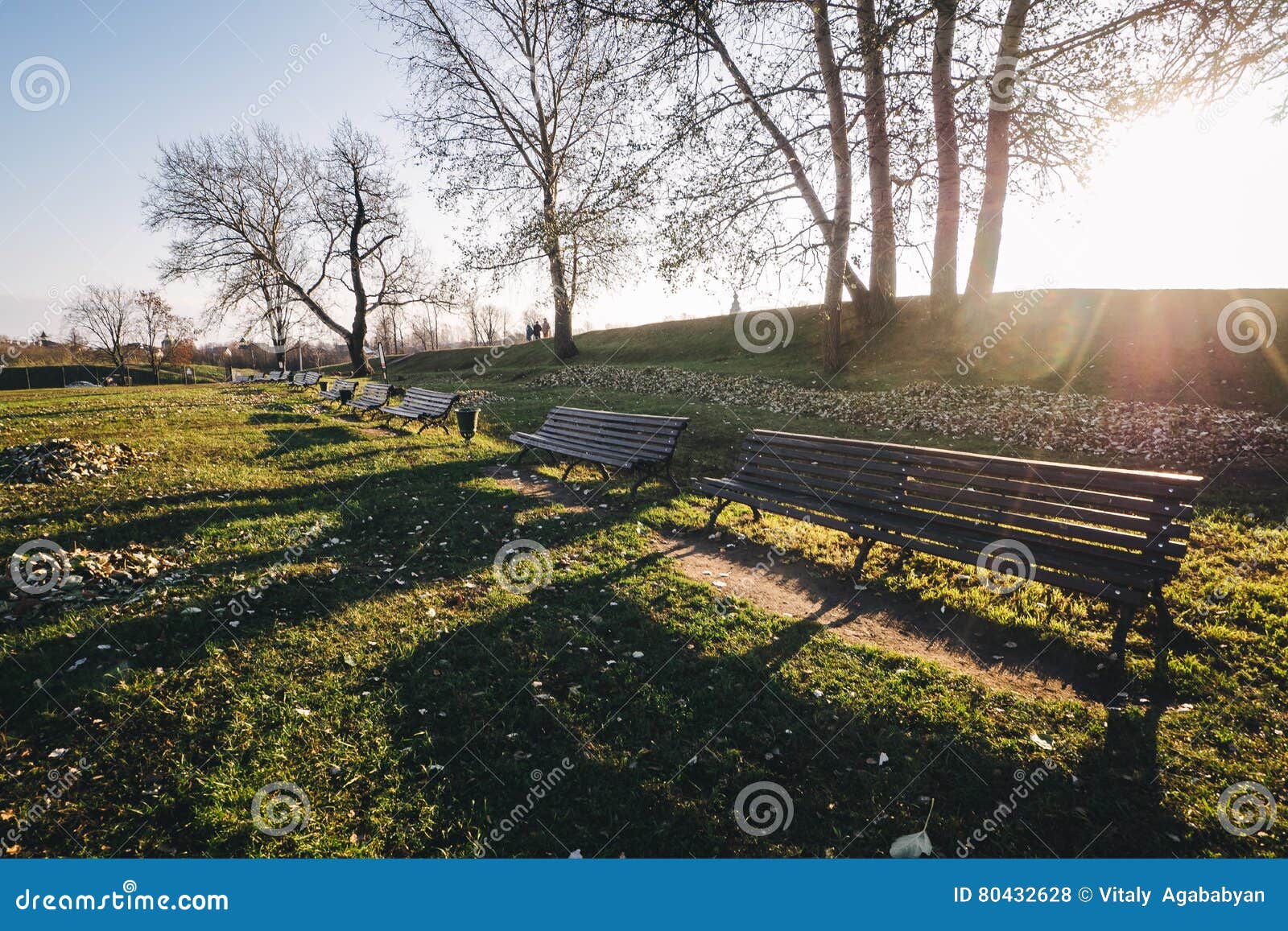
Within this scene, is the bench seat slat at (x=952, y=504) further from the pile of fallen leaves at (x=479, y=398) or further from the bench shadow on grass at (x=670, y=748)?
the pile of fallen leaves at (x=479, y=398)

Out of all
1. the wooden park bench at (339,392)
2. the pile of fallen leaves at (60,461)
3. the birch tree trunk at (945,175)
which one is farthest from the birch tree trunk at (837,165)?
the pile of fallen leaves at (60,461)

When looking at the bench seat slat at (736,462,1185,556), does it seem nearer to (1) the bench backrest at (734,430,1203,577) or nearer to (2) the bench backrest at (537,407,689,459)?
(1) the bench backrest at (734,430,1203,577)

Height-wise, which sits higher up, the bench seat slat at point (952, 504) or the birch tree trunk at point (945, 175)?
the birch tree trunk at point (945, 175)

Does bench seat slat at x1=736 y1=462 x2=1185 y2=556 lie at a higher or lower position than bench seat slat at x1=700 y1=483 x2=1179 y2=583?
higher

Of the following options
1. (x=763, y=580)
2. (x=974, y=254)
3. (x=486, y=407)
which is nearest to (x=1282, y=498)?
(x=763, y=580)

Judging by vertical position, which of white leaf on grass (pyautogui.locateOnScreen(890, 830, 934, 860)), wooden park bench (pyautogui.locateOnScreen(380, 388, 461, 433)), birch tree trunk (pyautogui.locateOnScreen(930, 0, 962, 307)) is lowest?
white leaf on grass (pyautogui.locateOnScreen(890, 830, 934, 860))

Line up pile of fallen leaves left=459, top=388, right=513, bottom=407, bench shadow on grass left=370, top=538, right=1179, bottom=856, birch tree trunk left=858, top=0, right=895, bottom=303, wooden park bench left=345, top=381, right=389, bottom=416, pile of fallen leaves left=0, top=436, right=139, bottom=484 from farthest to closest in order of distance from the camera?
pile of fallen leaves left=459, top=388, right=513, bottom=407, wooden park bench left=345, top=381, right=389, bottom=416, birch tree trunk left=858, top=0, right=895, bottom=303, pile of fallen leaves left=0, top=436, right=139, bottom=484, bench shadow on grass left=370, top=538, right=1179, bottom=856

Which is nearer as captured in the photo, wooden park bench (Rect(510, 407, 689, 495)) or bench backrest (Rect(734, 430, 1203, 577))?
bench backrest (Rect(734, 430, 1203, 577))

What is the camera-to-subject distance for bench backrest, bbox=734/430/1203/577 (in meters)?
4.01

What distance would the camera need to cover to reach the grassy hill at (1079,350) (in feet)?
35.8

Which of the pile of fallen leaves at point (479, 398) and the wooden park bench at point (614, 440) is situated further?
the pile of fallen leaves at point (479, 398)

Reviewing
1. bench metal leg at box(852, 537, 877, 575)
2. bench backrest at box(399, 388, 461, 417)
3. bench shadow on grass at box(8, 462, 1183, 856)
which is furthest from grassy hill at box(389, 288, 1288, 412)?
bench shadow on grass at box(8, 462, 1183, 856)

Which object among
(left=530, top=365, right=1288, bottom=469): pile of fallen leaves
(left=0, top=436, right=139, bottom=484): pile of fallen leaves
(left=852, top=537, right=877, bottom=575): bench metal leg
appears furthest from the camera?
(left=530, top=365, right=1288, bottom=469): pile of fallen leaves

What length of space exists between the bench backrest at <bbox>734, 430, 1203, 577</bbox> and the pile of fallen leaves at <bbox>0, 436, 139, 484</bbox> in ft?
29.7
